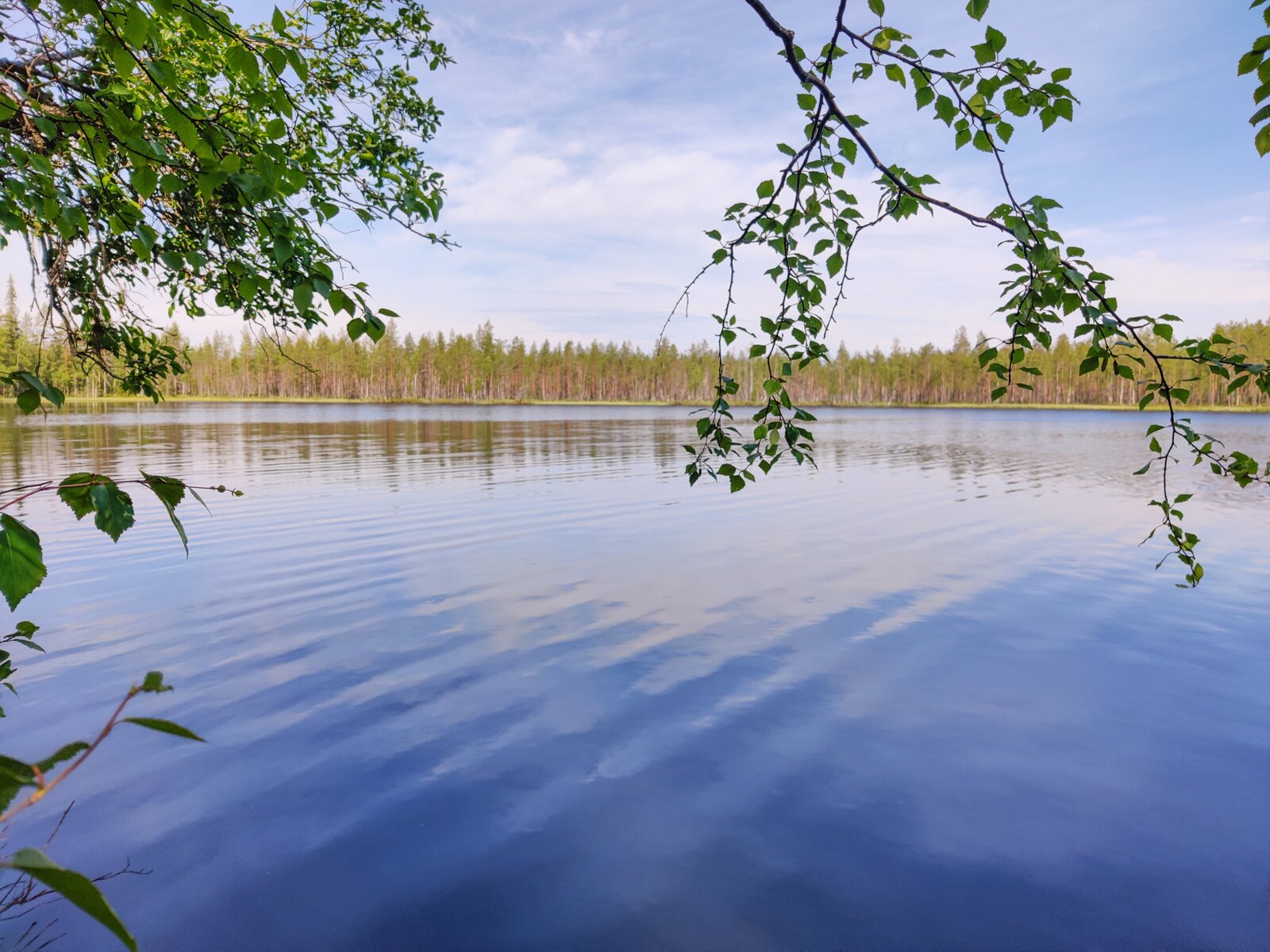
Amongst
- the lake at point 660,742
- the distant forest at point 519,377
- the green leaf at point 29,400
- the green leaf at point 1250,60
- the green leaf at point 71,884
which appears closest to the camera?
the green leaf at point 71,884

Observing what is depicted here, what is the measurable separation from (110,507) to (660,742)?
18.8 feet

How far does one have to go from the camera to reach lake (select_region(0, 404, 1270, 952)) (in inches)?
205

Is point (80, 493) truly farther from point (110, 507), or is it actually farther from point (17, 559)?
point (17, 559)

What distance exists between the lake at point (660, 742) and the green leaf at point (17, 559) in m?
3.60

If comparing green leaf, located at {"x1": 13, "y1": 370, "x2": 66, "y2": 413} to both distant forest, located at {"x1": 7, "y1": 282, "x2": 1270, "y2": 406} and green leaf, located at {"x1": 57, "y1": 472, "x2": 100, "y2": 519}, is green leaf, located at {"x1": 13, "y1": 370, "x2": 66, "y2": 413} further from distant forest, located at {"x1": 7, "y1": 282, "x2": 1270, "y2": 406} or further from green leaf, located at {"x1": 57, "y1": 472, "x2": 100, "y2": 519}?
distant forest, located at {"x1": 7, "y1": 282, "x2": 1270, "y2": 406}

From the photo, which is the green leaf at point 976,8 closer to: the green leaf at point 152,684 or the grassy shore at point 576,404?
the green leaf at point 152,684

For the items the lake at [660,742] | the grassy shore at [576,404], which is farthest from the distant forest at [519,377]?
the lake at [660,742]

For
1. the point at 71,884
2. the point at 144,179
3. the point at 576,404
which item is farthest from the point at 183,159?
the point at 576,404

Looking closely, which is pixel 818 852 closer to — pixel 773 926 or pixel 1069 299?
pixel 773 926

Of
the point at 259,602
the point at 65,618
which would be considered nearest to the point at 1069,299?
the point at 259,602

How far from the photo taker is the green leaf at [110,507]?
9.43 ft

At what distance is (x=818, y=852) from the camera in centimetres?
580

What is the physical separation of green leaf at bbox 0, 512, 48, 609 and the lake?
3604 millimetres

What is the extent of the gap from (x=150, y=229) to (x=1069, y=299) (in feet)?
12.9
